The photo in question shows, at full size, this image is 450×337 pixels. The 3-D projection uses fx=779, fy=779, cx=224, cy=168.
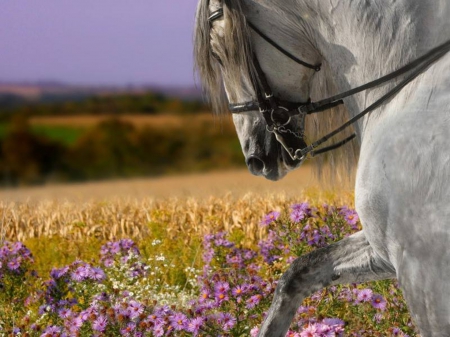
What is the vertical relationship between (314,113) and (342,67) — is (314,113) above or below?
below

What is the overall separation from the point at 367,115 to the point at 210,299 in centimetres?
185

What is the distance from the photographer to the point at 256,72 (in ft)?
12.3

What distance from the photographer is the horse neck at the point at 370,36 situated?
3.32 metres

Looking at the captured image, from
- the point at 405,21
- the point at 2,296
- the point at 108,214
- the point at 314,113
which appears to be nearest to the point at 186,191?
the point at 108,214

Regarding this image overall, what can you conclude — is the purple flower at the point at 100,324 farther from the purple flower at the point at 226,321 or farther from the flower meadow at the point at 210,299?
the purple flower at the point at 226,321

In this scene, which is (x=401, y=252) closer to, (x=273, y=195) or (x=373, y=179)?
(x=373, y=179)

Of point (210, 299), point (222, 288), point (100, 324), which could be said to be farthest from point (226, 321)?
point (100, 324)

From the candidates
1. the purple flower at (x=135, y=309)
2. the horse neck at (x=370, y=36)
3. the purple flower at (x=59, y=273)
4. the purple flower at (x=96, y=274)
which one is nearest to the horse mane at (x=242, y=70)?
the horse neck at (x=370, y=36)

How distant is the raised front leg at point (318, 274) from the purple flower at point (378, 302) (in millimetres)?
956

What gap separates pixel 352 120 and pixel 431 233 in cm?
73

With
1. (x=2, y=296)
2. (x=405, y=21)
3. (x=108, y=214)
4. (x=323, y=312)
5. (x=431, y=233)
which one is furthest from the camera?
(x=108, y=214)

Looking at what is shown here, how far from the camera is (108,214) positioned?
822cm

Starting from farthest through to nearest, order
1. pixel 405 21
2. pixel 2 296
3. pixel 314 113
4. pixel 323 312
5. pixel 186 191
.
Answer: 1. pixel 186 191
2. pixel 2 296
3. pixel 323 312
4. pixel 314 113
5. pixel 405 21

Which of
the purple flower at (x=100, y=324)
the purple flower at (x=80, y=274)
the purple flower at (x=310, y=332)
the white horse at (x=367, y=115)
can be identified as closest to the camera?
the white horse at (x=367, y=115)
